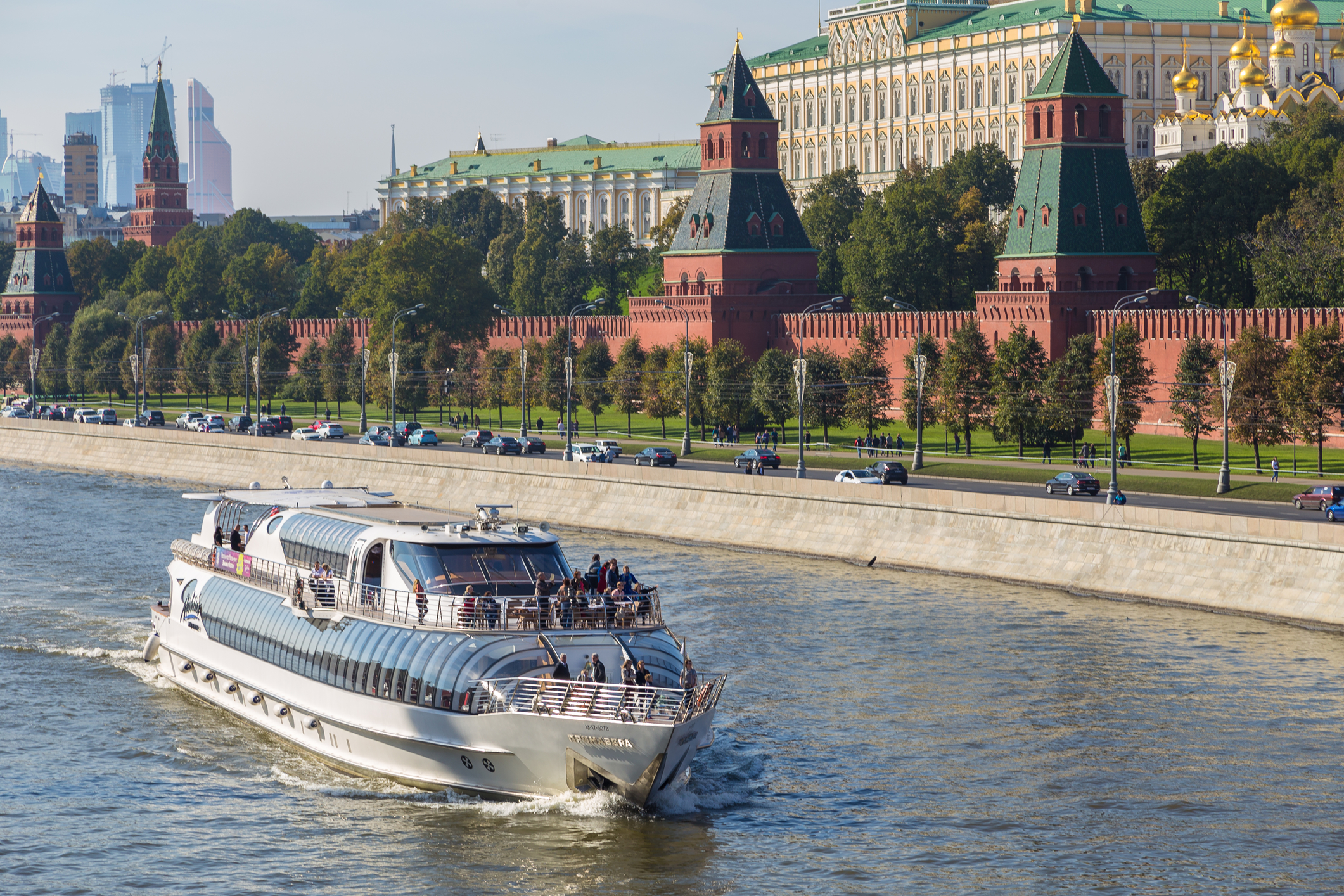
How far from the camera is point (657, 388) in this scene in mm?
112250

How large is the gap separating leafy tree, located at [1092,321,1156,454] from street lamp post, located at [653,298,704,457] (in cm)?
1950

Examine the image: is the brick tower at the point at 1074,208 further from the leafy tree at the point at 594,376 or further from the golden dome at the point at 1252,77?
the golden dome at the point at 1252,77

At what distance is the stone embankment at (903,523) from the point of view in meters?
52.9

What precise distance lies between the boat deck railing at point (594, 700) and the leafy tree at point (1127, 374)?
2191 inches

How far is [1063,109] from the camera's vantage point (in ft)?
365

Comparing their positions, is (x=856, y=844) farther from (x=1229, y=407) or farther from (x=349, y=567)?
(x=1229, y=407)

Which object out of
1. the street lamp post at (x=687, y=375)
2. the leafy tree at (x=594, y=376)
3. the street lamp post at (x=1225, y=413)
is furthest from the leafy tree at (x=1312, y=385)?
the leafy tree at (x=594, y=376)

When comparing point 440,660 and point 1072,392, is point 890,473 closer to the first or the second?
point 1072,392

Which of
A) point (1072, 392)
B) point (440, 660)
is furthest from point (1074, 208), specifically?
point (440, 660)

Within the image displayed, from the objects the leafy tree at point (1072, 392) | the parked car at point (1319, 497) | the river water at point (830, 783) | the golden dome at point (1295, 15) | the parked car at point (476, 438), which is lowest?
the river water at point (830, 783)

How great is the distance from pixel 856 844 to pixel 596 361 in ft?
300

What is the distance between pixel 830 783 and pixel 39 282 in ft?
575

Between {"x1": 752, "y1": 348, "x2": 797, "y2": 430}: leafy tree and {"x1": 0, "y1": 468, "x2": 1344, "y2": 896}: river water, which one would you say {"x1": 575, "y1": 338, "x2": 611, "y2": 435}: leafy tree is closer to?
{"x1": 752, "y1": 348, "x2": 797, "y2": 430}: leafy tree

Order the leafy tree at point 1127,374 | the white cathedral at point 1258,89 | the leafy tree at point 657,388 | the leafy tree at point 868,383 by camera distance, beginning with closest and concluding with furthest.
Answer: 1. the leafy tree at point 1127,374
2. the leafy tree at point 868,383
3. the leafy tree at point 657,388
4. the white cathedral at point 1258,89
